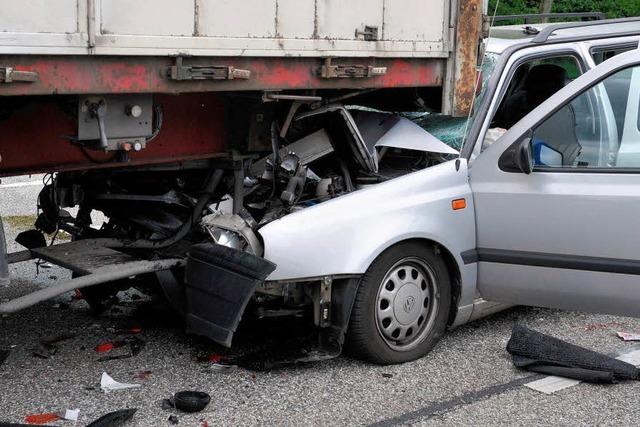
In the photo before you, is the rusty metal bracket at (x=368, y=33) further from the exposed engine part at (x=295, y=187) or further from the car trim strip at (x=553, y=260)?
the car trim strip at (x=553, y=260)

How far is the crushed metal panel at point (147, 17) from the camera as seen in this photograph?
13.5 ft

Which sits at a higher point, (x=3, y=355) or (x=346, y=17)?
(x=346, y=17)

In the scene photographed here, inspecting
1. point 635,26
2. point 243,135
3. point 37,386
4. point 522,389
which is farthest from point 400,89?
point 37,386

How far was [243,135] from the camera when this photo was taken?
5.34m

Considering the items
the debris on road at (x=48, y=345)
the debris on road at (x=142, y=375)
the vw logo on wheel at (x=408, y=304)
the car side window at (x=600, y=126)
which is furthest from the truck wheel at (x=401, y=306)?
the debris on road at (x=48, y=345)

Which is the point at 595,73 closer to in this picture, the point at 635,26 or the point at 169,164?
the point at 635,26

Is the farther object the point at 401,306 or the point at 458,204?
the point at 458,204

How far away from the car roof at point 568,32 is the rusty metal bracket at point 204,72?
2.05 metres

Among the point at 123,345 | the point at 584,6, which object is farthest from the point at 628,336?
the point at 584,6

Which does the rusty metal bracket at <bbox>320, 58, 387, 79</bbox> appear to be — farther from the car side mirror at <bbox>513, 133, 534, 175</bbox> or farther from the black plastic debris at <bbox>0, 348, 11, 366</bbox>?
the black plastic debris at <bbox>0, 348, 11, 366</bbox>

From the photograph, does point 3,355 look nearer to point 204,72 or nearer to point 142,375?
point 142,375

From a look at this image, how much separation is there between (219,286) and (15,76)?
1.46 metres

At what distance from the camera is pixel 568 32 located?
5.86 m

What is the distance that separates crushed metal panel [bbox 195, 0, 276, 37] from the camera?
14.6 ft
